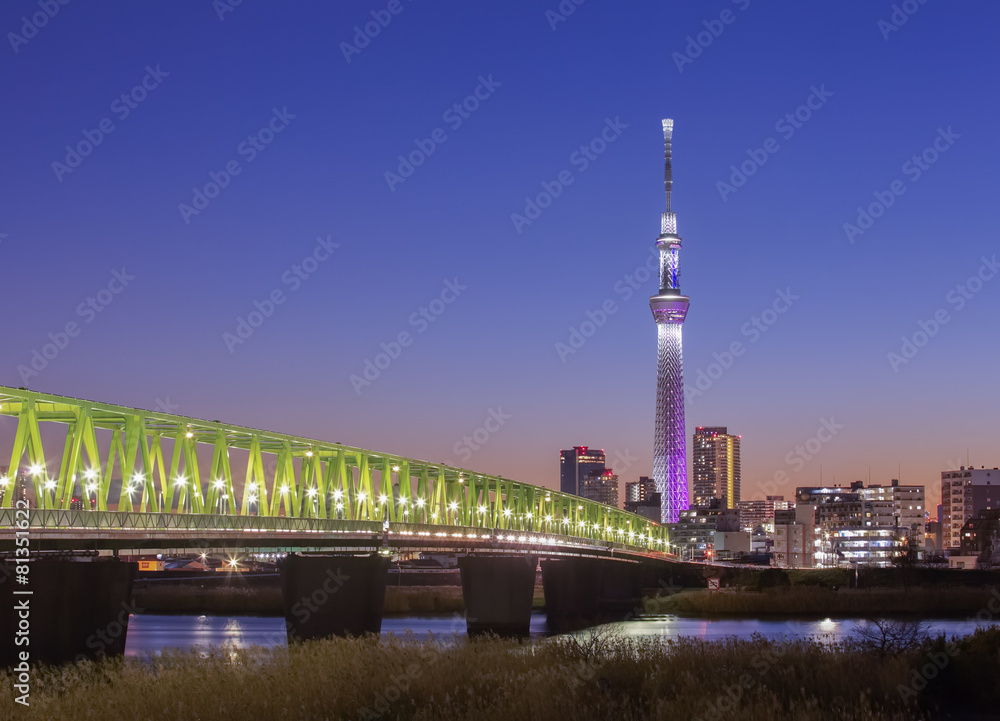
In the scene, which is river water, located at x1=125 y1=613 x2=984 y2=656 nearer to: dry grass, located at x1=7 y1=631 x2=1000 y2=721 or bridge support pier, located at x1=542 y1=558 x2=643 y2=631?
bridge support pier, located at x1=542 y1=558 x2=643 y2=631

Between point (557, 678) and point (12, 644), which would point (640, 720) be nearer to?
point (557, 678)

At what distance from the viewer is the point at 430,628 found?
346 ft

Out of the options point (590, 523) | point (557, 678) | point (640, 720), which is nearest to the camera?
point (640, 720)

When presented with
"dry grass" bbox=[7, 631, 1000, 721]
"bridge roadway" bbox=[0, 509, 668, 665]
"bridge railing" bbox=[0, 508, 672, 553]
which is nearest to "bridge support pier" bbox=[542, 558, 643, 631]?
"bridge roadway" bbox=[0, 509, 668, 665]

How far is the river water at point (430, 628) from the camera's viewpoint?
86688 mm

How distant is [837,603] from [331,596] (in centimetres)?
6897

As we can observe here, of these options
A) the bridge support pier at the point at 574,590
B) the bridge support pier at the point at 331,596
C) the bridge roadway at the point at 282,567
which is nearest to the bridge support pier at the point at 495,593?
the bridge roadway at the point at 282,567

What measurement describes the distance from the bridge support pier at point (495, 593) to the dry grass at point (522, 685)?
45.6 metres

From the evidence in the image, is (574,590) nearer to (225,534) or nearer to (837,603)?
(837,603)

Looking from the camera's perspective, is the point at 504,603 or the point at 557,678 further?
the point at 504,603

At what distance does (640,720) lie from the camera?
35625mm

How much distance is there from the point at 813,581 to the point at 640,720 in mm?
147799

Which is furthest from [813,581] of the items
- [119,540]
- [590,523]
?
[119,540]

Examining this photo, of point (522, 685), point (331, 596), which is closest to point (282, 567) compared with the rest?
point (331, 596)
